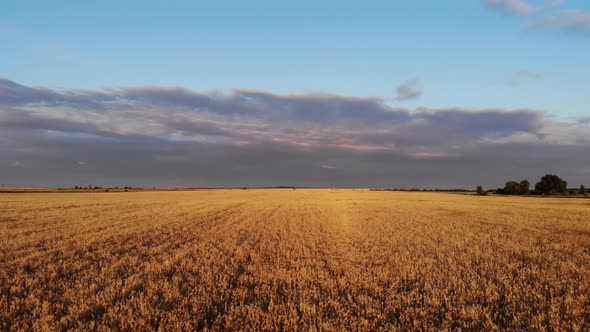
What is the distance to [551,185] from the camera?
4281 inches

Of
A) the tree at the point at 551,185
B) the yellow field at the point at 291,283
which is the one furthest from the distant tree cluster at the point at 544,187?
the yellow field at the point at 291,283

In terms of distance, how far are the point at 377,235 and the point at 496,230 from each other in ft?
24.0

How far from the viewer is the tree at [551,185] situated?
10750cm

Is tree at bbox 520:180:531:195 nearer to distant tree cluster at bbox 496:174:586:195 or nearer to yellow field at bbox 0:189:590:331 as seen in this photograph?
distant tree cluster at bbox 496:174:586:195

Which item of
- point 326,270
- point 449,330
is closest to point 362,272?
point 326,270

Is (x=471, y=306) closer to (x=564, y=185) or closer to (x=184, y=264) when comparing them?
(x=184, y=264)

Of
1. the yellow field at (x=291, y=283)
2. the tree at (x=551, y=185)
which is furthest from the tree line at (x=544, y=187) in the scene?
the yellow field at (x=291, y=283)

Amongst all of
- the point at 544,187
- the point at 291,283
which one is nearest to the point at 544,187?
the point at 544,187

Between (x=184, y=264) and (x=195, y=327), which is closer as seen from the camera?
(x=195, y=327)

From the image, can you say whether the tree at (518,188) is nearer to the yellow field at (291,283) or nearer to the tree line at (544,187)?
the tree line at (544,187)

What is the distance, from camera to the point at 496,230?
18031 mm

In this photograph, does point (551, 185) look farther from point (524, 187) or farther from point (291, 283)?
point (291, 283)

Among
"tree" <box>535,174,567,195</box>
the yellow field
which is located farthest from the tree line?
the yellow field

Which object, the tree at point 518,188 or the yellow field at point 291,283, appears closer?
the yellow field at point 291,283
